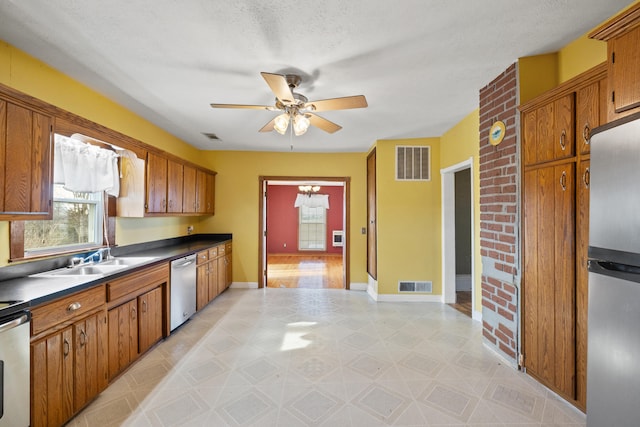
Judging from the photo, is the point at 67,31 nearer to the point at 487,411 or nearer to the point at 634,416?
the point at 634,416

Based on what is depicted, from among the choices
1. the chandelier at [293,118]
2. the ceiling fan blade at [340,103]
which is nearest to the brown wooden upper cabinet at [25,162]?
the chandelier at [293,118]

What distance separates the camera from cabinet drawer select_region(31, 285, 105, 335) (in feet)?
4.78

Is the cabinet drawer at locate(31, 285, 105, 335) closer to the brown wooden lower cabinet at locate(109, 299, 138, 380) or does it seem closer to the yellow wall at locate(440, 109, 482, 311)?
the brown wooden lower cabinet at locate(109, 299, 138, 380)

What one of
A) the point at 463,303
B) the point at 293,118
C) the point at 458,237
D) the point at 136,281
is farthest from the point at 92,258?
the point at 458,237

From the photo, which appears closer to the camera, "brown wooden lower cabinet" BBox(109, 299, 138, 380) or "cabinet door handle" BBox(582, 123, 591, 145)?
"cabinet door handle" BBox(582, 123, 591, 145)

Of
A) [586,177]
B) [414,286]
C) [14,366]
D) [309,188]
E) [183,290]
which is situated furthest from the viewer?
[309,188]

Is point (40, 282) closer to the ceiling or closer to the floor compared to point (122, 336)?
closer to the ceiling

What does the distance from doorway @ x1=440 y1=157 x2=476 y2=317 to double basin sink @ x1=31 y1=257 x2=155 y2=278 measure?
3.79 metres

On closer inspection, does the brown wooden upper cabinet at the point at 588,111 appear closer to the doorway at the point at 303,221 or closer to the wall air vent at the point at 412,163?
the wall air vent at the point at 412,163

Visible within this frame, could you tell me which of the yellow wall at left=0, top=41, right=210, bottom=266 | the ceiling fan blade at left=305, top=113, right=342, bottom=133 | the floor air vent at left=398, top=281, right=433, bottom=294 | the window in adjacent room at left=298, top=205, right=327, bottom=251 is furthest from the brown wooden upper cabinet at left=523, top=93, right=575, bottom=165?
the window in adjacent room at left=298, top=205, right=327, bottom=251

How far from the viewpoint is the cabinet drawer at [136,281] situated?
6.71 ft

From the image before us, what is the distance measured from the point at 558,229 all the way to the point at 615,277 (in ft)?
2.89

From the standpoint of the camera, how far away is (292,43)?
1826 millimetres

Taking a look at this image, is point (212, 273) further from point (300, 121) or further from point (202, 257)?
point (300, 121)
